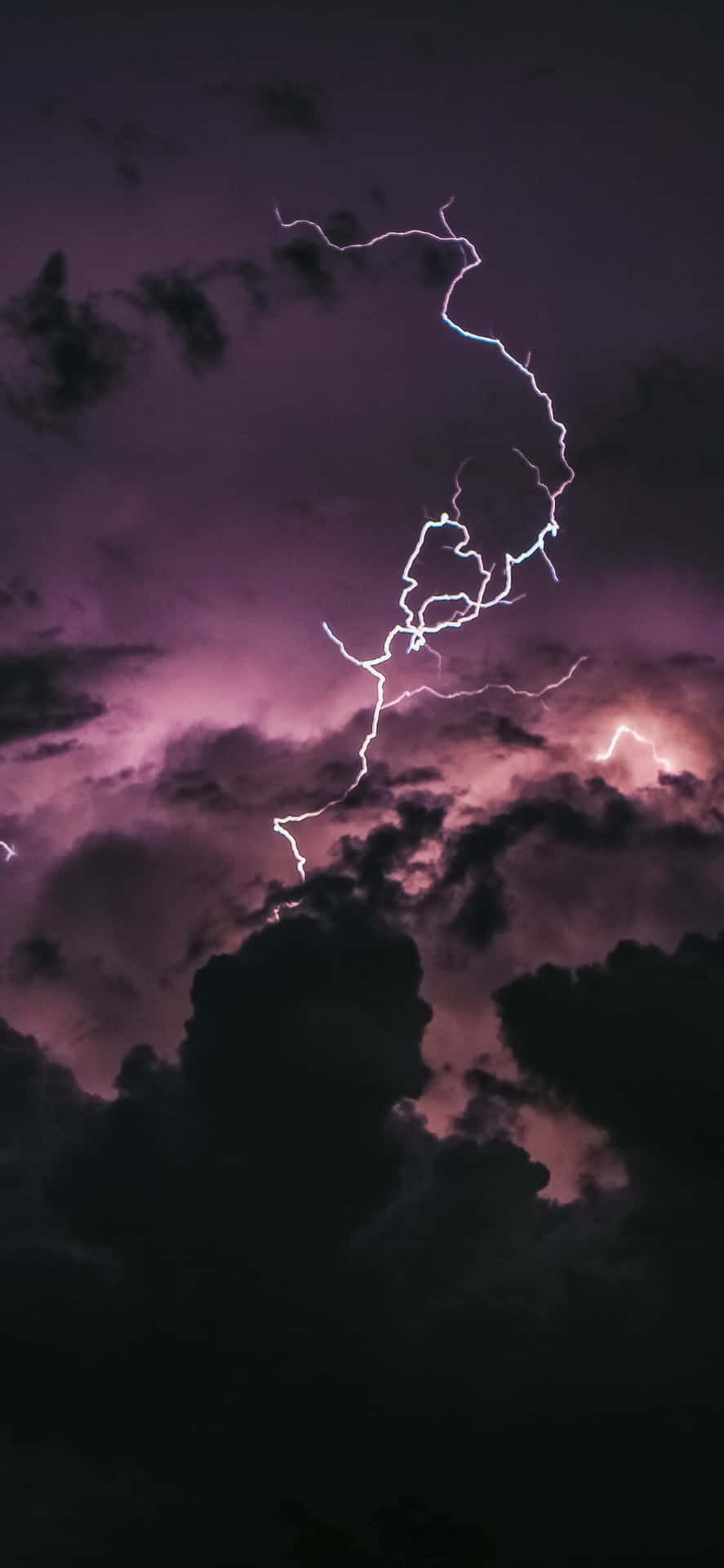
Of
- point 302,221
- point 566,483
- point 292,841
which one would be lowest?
point 292,841

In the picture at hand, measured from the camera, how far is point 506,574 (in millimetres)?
23609

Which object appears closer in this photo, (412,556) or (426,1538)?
(412,556)

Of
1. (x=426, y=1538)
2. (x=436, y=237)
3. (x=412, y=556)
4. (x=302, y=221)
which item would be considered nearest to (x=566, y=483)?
(x=412, y=556)

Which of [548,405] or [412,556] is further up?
[548,405]

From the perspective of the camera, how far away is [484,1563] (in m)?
32.3

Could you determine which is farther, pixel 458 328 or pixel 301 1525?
pixel 301 1525

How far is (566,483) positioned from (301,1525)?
78.3ft

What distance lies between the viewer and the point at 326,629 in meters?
23.7

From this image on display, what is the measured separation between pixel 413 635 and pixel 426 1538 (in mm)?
21259

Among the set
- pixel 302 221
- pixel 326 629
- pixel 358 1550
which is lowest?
pixel 358 1550

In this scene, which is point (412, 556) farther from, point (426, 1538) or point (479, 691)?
point (426, 1538)

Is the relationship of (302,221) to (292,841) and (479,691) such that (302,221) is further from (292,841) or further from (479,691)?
(292,841)

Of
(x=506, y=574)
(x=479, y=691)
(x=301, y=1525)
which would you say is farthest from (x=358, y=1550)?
(x=506, y=574)

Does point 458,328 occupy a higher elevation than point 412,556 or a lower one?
higher
